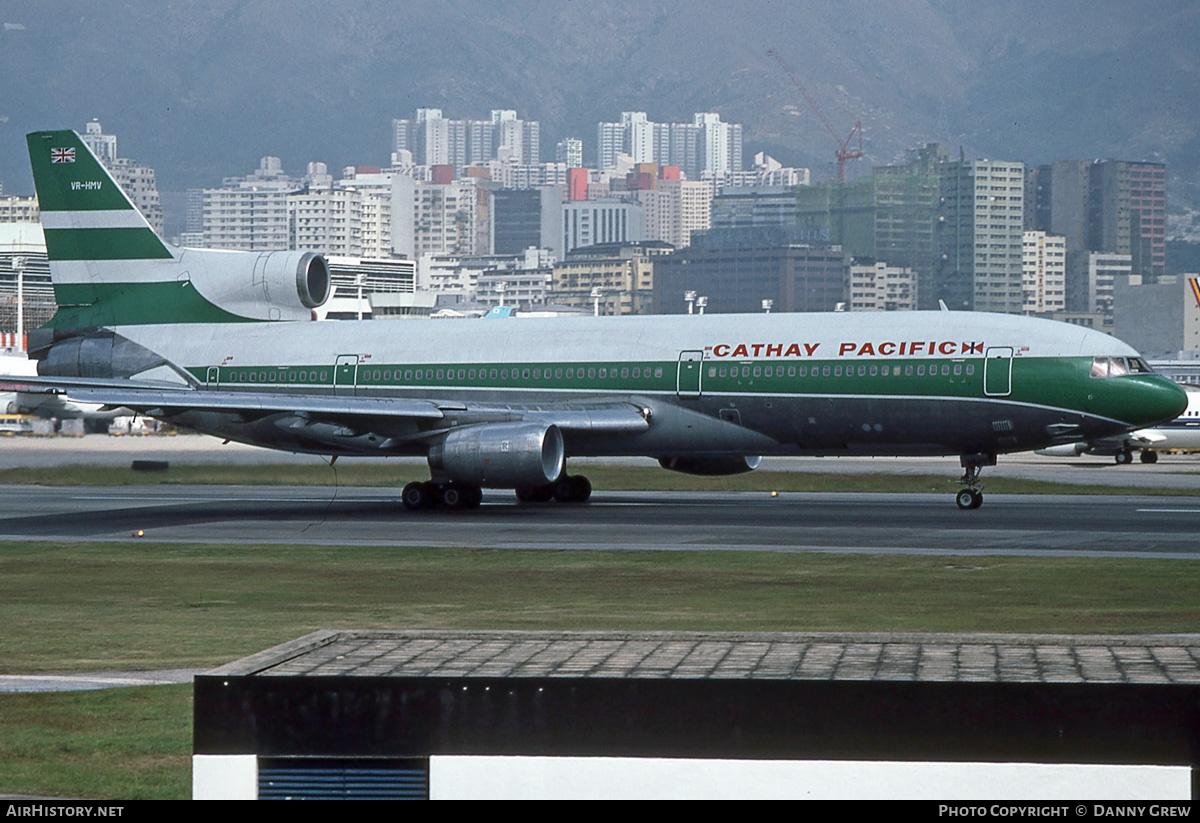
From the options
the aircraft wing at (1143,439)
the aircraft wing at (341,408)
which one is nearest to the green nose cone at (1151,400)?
the aircraft wing at (341,408)

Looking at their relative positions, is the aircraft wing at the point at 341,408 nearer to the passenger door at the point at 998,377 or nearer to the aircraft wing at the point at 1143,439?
the passenger door at the point at 998,377

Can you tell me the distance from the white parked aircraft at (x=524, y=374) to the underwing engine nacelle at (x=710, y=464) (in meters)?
Result: 0.08

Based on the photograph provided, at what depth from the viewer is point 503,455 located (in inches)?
1390

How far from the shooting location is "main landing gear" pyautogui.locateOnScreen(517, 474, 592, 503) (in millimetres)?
40906

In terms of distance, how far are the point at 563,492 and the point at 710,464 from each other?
13.0ft

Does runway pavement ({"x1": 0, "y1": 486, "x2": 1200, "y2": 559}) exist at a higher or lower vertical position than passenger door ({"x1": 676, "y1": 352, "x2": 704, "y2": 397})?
lower

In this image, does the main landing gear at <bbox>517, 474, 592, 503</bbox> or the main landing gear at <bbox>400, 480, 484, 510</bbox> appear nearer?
the main landing gear at <bbox>400, 480, 484, 510</bbox>

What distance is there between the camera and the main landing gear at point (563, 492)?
40.9 metres

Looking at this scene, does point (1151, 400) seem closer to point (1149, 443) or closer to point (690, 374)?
point (690, 374)

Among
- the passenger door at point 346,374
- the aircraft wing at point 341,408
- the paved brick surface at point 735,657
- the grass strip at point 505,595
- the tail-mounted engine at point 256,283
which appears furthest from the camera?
the tail-mounted engine at point 256,283

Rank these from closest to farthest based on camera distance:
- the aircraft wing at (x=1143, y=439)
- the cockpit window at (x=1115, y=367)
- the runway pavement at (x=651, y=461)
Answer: the cockpit window at (x=1115, y=367)
the runway pavement at (x=651, y=461)
the aircraft wing at (x=1143, y=439)

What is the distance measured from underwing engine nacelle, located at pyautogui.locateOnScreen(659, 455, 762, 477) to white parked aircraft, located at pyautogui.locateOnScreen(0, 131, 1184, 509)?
0.27 ft

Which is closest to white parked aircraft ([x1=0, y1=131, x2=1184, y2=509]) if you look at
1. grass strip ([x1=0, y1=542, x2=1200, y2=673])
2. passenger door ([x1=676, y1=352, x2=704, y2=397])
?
passenger door ([x1=676, y1=352, x2=704, y2=397])

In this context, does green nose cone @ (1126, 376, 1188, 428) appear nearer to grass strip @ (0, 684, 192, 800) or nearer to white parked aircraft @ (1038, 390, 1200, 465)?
grass strip @ (0, 684, 192, 800)
